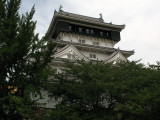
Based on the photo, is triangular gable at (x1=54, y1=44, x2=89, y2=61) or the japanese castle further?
the japanese castle

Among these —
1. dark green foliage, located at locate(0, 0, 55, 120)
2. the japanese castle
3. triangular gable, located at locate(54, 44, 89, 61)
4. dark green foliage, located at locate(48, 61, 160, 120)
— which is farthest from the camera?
the japanese castle

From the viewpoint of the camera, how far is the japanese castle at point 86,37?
91.4ft

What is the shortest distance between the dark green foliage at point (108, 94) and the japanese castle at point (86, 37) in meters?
12.7

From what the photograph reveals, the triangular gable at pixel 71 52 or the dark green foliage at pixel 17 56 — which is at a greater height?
the triangular gable at pixel 71 52

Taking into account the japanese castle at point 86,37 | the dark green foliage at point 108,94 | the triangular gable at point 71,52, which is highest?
the japanese castle at point 86,37

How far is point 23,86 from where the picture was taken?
9336 mm

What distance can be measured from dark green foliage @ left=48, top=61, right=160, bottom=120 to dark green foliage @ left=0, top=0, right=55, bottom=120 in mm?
2643

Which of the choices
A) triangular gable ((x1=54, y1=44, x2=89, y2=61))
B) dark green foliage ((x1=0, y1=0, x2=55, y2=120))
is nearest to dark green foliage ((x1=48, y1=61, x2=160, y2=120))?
dark green foliage ((x1=0, y1=0, x2=55, y2=120))

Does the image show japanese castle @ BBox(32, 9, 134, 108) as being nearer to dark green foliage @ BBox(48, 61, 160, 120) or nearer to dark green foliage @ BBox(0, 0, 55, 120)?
dark green foliage @ BBox(48, 61, 160, 120)

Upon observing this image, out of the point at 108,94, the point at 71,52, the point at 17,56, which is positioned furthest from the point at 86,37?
the point at 17,56

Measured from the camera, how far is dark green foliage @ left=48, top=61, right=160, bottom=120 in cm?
1070

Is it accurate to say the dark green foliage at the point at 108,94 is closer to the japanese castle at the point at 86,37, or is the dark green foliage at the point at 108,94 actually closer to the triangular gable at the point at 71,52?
the triangular gable at the point at 71,52

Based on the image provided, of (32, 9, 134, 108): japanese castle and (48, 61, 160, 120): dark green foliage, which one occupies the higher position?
(32, 9, 134, 108): japanese castle

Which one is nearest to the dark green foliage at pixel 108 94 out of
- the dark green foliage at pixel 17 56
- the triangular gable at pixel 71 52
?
the dark green foliage at pixel 17 56
